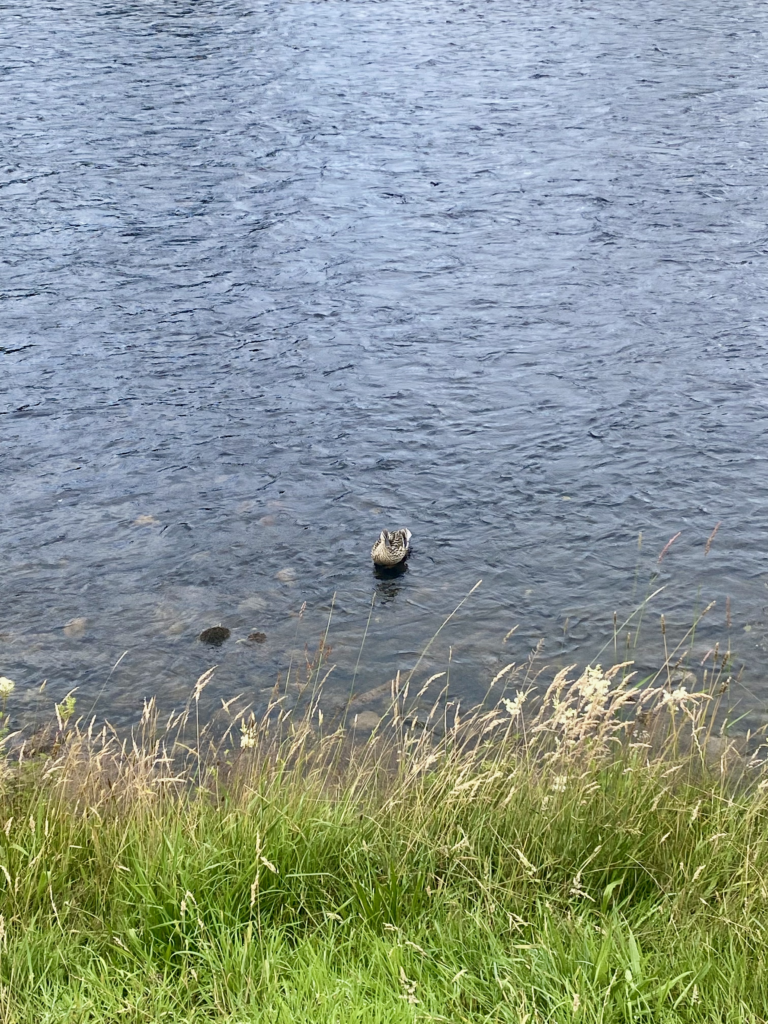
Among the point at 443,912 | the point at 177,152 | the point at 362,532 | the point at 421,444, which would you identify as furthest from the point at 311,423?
the point at 177,152

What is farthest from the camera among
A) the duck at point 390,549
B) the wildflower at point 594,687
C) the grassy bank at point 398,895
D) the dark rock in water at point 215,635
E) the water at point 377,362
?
the duck at point 390,549

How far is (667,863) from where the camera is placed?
575cm

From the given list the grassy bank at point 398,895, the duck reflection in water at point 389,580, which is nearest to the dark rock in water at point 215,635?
the duck reflection in water at point 389,580

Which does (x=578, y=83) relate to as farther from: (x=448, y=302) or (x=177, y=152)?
(x=448, y=302)

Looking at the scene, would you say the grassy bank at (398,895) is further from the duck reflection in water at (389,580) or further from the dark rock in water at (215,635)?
the duck reflection in water at (389,580)

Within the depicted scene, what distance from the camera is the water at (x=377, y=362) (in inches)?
401

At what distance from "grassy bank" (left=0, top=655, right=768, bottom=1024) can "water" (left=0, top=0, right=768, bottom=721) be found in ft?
10.1

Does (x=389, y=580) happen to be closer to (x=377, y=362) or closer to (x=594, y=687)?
(x=377, y=362)

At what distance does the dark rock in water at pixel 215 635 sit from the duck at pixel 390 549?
1496mm

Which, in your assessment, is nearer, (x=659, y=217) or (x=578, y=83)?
(x=659, y=217)

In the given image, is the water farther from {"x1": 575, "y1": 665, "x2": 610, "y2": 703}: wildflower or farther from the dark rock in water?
{"x1": 575, "y1": 665, "x2": 610, "y2": 703}: wildflower

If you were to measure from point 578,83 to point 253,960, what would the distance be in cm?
2145

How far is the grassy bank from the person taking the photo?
15.9 feet

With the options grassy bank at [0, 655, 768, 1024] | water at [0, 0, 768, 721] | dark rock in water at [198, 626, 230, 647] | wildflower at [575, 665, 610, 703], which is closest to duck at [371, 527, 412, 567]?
water at [0, 0, 768, 721]
